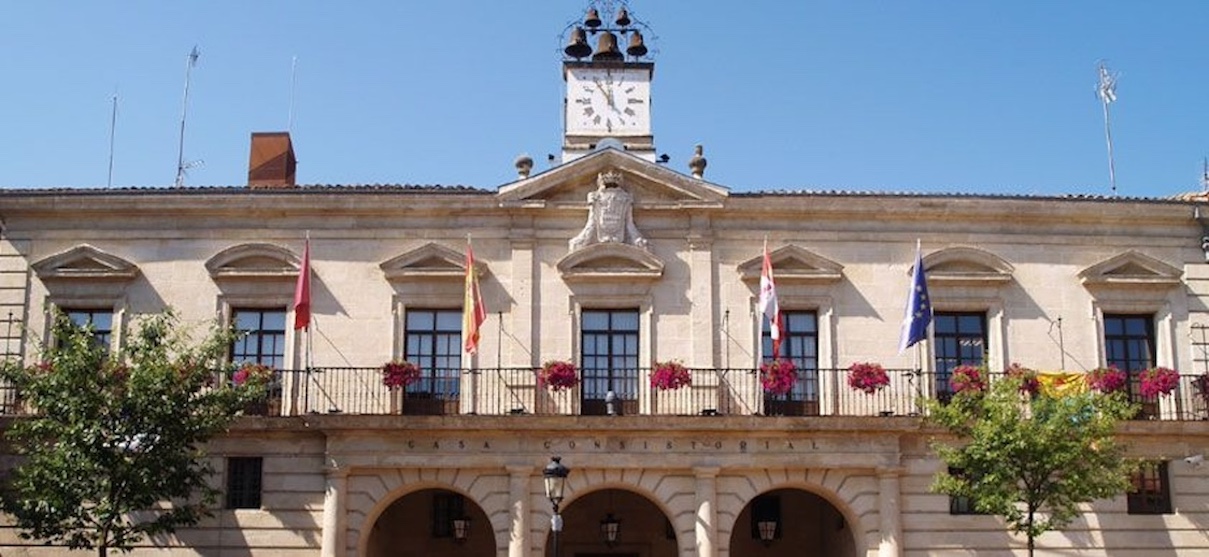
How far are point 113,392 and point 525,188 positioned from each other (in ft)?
27.4

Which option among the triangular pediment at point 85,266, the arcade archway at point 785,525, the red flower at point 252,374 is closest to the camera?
the red flower at point 252,374

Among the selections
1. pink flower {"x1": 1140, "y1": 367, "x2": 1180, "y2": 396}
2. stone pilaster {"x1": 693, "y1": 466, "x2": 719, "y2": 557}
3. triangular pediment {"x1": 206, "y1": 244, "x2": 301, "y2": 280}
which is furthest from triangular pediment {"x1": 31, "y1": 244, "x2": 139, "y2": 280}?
pink flower {"x1": 1140, "y1": 367, "x2": 1180, "y2": 396}

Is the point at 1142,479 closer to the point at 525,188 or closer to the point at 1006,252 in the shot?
the point at 1006,252

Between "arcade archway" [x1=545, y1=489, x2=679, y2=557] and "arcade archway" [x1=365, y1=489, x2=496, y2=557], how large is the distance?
5.71ft

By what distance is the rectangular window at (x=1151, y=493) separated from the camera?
27.0 meters

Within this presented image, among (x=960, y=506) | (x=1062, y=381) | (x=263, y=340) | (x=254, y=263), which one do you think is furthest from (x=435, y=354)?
(x=1062, y=381)

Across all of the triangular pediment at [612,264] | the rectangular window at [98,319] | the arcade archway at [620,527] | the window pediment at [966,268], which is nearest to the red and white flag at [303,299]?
the rectangular window at [98,319]

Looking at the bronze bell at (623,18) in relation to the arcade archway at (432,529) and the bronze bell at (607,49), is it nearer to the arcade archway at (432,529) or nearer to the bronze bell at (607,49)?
the bronze bell at (607,49)

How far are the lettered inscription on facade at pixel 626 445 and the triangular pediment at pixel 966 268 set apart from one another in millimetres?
4221

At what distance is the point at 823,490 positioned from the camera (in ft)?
86.7

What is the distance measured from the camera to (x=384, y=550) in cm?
2886

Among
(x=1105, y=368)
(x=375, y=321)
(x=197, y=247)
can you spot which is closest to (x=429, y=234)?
(x=375, y=321)

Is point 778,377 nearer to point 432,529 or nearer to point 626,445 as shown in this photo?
point 626,445

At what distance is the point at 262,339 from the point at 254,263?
144 centimetres
